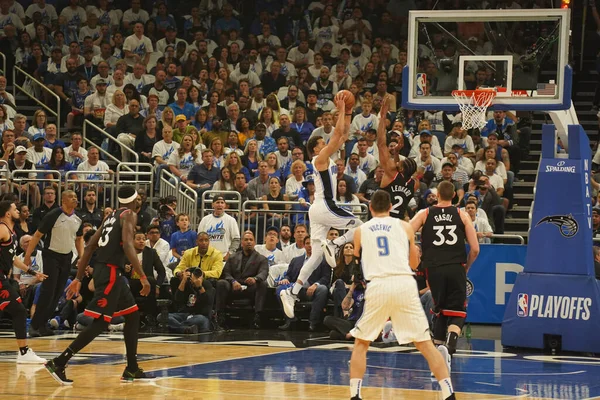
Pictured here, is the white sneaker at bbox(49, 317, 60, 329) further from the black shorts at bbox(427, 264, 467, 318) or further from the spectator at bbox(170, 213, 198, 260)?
the black shorts at bbox(427, 264, 467, 318)

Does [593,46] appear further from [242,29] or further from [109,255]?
[109,255]

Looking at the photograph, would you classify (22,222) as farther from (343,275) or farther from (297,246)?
(343,275)

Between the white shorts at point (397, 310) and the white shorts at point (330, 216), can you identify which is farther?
the white shorts at point (330, 216)

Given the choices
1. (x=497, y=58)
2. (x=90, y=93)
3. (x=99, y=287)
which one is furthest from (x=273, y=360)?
(x=90, y=93)

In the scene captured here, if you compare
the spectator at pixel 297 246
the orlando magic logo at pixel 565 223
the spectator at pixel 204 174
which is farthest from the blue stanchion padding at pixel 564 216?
the spectator at pixel 204 174

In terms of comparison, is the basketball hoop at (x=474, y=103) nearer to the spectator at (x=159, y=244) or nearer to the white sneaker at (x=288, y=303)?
the white sneaker at (x=288, y=303)

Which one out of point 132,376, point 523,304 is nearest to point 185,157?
point 523,304

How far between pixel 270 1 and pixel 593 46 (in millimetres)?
8338

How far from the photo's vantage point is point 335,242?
13.4m

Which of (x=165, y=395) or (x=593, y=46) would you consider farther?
(x=593, y=46)

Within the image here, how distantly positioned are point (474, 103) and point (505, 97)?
437 millimetres

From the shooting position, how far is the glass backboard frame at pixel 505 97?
1479cm

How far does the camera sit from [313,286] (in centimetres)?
1792

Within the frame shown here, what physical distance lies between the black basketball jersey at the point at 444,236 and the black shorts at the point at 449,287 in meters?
0.08
